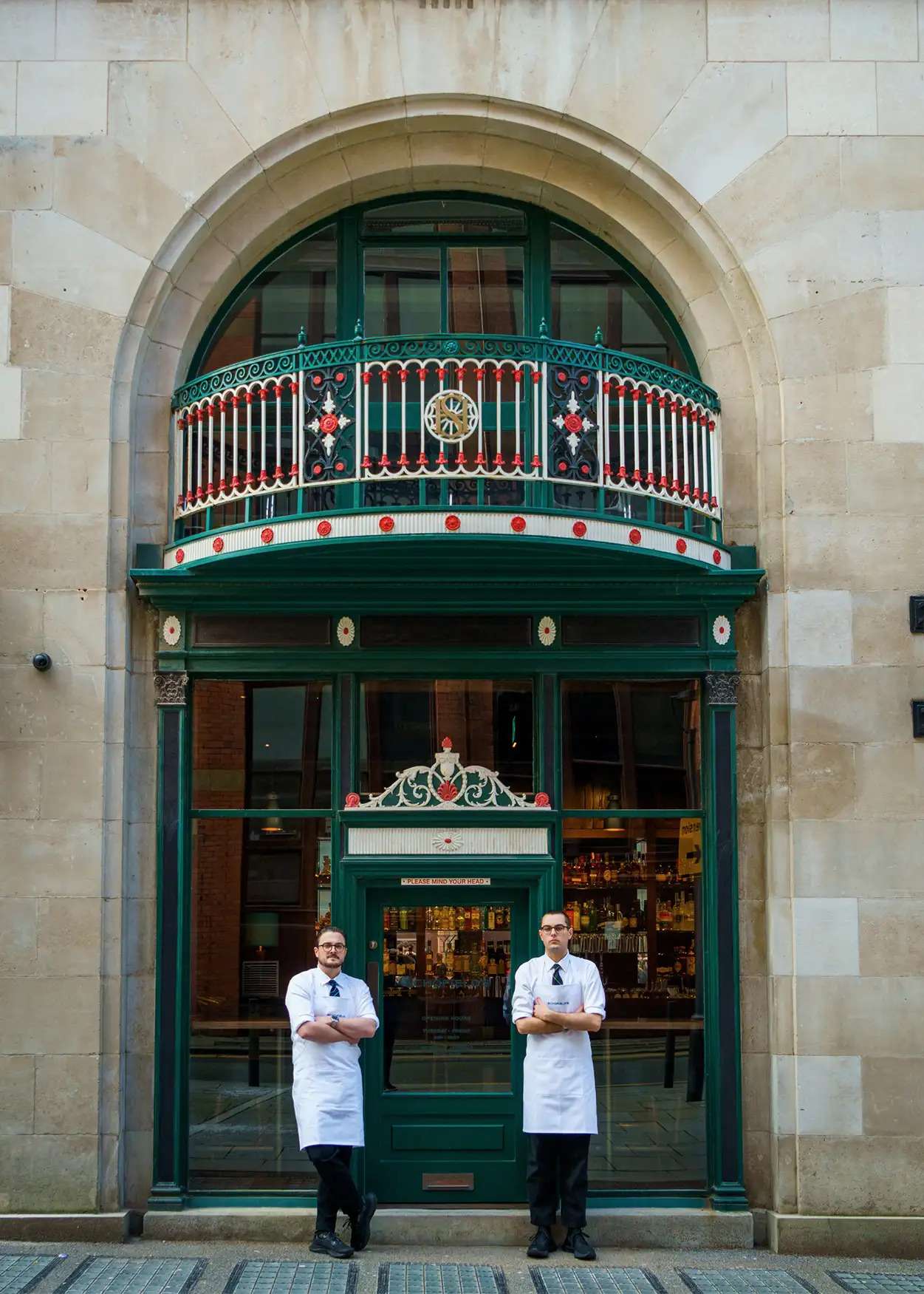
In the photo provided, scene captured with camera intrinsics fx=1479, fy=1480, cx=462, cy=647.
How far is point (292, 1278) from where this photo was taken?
8.63 m

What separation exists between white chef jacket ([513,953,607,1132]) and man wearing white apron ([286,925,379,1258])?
3.32ft

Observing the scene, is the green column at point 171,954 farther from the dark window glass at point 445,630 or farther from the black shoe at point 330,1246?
the dark window glass at point 445,630

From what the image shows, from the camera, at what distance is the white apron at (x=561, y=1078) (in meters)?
9.04

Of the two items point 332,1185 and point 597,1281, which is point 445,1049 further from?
point 597,1281

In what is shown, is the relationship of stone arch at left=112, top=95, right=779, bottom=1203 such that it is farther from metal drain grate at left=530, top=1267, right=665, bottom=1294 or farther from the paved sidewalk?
metal drain grate at left=530, top=1267, right=665, bottom=1294

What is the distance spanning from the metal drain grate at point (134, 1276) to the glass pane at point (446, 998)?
69.5 inches

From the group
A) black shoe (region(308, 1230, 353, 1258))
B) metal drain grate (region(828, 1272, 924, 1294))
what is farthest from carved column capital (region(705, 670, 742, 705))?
black shoe (region(308, 1230, 353, 1258))

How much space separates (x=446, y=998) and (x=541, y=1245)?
1.68 m

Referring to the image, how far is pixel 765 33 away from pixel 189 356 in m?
4.57

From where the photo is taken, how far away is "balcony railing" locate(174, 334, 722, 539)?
9.21 m

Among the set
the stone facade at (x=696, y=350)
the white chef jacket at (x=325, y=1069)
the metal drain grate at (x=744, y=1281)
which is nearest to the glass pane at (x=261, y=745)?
the stone facade at (x=696, y=350)

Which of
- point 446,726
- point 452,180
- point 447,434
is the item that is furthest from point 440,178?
point 446,726

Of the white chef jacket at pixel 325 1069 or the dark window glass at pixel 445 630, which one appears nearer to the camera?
the white chef jacket at pixel 325 1069

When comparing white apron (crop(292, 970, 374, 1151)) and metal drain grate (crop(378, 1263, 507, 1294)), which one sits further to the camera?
white apron (crop(292, 970, 374, 1151))
